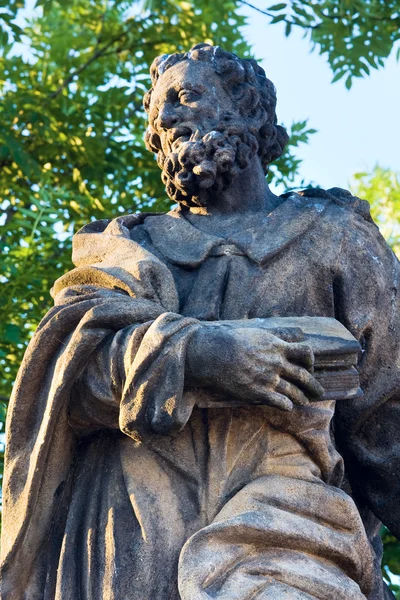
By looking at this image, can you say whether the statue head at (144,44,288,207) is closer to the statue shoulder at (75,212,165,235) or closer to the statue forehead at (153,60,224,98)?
the statue forehead at (153,60,224,98)

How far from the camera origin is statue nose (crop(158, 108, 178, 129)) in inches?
245

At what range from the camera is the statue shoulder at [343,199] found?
6270 mm

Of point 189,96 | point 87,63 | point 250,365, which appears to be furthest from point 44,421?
point 87,63

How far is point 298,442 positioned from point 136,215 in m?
1.31

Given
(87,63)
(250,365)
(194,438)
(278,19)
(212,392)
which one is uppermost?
(278,19)

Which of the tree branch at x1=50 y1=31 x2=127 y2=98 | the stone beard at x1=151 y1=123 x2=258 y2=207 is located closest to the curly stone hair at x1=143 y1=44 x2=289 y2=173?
the stone beard at x1=151 y1=123 x2=258 y2=207

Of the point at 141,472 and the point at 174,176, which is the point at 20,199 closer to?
the point at 174,176

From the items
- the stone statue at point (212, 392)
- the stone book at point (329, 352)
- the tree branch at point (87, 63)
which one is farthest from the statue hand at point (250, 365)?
the tree branch at point (87, 63)

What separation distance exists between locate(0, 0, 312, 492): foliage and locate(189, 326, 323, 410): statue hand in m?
3.77

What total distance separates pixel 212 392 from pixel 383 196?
8196 millimetres

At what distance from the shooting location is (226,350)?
5293mm

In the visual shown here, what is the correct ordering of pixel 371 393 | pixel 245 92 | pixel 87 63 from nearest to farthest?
pixel 371 393
pixel 245 92
pixel 87 63

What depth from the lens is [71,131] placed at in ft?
35.9

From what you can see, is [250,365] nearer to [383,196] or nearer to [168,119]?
[168,119]
